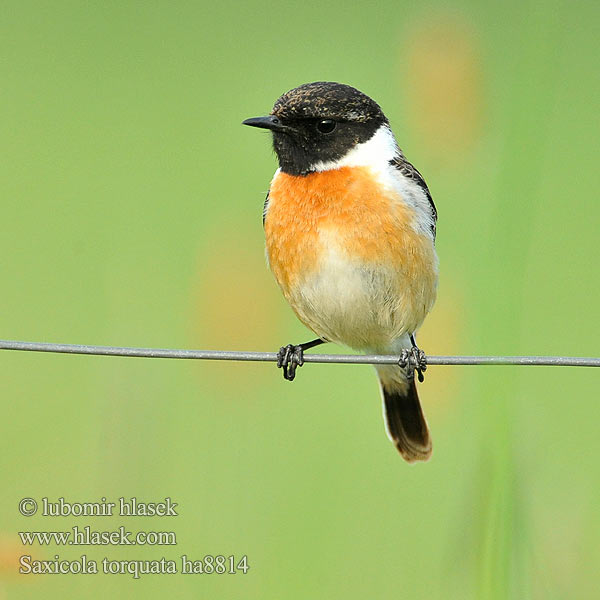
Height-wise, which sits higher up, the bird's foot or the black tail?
the bird's foot

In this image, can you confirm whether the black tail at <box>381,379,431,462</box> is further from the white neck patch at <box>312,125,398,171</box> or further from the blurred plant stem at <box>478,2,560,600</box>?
the blurred plant stem at <box>478,2,560,600</box>

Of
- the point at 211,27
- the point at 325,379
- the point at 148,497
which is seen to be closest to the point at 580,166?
the point at 325,379

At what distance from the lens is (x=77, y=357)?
242 inches

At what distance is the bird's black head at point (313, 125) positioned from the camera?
4.45 m

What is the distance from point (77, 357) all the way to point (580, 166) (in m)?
4.17

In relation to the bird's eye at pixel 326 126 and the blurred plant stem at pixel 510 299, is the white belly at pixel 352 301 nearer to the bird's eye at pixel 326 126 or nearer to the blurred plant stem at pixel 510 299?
the bird's eye at pixel 326 126

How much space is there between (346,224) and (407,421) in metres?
1.13

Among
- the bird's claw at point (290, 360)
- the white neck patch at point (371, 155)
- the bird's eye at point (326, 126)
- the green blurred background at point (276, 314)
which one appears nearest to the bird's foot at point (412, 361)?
the green blurred background at point (276, 314)

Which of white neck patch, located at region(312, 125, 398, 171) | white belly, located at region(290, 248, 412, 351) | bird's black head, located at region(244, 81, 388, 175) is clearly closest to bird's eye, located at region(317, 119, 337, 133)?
bird's black head, located at region(244, 81, 388, 175)

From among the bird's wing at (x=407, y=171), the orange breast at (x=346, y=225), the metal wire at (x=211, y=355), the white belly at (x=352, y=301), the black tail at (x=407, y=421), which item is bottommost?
the black tail at (x=407, y=421)

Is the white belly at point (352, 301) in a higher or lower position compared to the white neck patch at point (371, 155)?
lower

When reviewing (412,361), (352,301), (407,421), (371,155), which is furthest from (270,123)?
(407,421)

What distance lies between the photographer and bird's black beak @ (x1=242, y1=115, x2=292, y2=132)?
4.42 metres

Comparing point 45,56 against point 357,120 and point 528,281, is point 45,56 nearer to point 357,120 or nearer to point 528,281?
point 528,281
